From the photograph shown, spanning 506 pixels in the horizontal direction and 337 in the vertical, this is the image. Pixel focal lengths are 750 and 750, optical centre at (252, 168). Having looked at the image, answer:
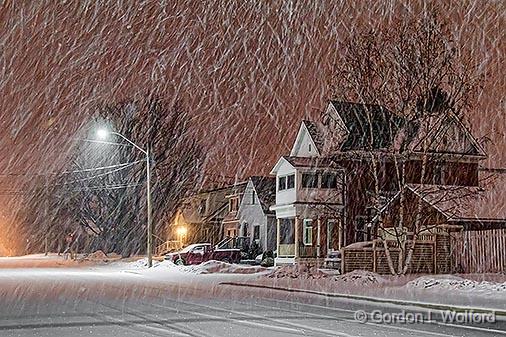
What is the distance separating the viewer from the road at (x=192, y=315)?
1262 centimetres

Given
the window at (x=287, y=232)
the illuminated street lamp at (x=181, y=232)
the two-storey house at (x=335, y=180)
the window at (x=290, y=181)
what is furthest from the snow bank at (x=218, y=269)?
the illuminated street lamp at (x=181, y=232)

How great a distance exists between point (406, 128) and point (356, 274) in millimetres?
5768

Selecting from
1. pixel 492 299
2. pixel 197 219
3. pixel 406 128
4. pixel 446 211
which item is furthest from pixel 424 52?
pixel 197 219

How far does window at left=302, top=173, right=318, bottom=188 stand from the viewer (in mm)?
44000

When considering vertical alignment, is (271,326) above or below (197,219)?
below

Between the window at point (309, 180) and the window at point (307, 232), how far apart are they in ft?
8.45

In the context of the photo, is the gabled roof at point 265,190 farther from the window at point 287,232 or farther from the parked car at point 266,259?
the parked car at point 266,259

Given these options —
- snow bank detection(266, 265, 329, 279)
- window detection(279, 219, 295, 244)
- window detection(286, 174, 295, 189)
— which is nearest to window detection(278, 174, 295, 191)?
window detection(286, 174, 295, 189)

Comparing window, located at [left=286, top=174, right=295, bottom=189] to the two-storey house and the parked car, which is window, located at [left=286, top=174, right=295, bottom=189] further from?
the parked car

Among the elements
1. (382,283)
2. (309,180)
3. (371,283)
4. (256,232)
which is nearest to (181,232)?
(256,232)

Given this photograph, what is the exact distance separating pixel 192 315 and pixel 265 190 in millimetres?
42165

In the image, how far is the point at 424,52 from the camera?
27031 millimetres

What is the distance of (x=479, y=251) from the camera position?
30984 mm

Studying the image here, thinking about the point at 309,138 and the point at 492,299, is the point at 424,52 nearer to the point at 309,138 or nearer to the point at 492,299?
the point at 492,299
